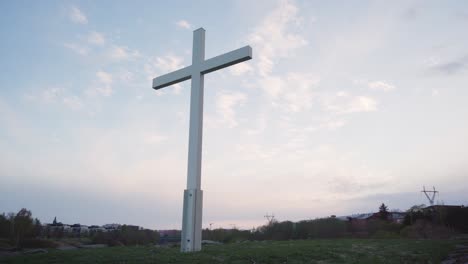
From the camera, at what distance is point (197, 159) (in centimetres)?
851

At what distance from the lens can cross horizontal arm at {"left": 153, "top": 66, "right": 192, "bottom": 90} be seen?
379 inches

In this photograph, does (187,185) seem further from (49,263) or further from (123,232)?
(123,232)

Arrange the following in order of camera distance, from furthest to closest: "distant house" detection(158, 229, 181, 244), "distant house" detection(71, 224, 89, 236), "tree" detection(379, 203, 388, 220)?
"tree" detection(379, 203, 388, 220), "distant house" detection(71, 224, 89, 236), "distant house" detection(158, 229, 181, 244)

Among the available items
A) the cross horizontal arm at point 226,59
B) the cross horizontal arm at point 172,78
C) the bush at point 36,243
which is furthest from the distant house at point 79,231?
the cross horizontal arm at point 226,59

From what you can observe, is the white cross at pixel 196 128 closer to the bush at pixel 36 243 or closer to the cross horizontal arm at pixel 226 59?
the cross horizontal arm at pixel 226 59

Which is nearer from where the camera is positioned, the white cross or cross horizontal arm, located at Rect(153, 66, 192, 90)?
the white cross

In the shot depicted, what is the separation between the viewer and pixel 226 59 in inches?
345

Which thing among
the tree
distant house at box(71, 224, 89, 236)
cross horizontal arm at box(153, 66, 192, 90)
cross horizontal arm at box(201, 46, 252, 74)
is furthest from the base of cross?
the tree

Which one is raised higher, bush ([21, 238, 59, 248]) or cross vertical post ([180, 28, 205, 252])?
cross vertical post ([180, 28, 205, 252])

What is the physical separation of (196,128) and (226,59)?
1.74 metres

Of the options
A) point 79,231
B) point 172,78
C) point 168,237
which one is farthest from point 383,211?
point 172,78

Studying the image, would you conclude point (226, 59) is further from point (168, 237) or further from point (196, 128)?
point (168, 237)

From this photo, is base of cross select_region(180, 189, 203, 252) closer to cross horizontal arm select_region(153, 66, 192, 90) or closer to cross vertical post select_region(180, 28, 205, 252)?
cross vertical post select_region(180, 28, 205, 252)

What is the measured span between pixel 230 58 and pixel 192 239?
4.12m
